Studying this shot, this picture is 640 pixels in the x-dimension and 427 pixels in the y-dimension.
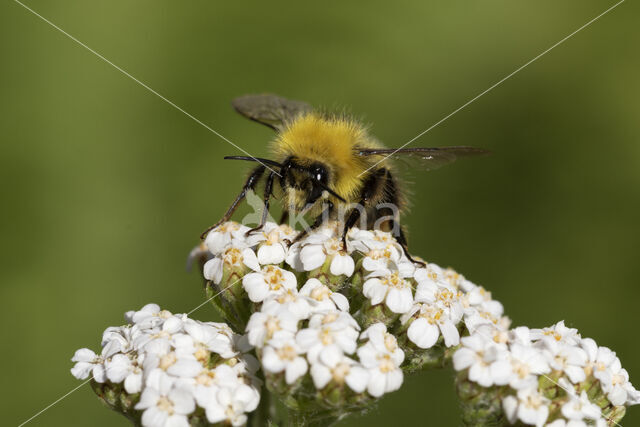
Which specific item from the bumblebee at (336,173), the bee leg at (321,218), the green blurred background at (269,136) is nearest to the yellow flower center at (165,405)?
the bumblebee at (336,173)

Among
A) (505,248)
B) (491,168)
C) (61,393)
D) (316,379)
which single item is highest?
(491,168)

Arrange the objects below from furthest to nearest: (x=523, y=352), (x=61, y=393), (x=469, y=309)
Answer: (x=61, y=393) < (x=469, y=309) < (x=523, y=352)

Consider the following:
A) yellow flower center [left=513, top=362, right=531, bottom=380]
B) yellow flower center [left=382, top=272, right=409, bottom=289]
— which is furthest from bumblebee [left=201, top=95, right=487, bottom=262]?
yellow flower center [left=513, top=362, right=531, bottom=380]

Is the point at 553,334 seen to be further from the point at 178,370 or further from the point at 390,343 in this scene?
the point at 178,370

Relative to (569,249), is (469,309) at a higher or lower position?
lower

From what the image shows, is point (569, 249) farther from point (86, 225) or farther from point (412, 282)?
point (86, 225)

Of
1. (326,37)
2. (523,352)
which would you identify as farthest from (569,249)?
(523,352)
